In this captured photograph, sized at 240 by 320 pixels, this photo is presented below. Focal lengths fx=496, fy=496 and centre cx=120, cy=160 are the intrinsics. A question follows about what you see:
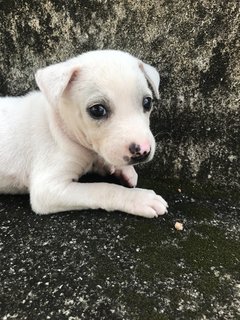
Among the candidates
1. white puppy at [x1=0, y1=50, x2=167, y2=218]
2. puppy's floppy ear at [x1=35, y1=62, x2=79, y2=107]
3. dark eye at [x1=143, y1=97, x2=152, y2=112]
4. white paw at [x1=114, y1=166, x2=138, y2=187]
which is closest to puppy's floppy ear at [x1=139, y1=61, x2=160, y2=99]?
white puppy at [x1=0, y1=50, x2=167, y2=218]

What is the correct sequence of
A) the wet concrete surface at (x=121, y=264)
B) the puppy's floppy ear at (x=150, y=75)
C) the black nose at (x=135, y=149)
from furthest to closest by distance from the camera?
1. the puppy's floppy ear at (x=150, y=75)
2. the black nose at (x=135, y=149)
3. the wet concrete surface at (x=121, y=264)

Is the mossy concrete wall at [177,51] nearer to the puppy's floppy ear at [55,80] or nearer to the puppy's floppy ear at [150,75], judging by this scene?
the puppy's floppy ear at [150,75]

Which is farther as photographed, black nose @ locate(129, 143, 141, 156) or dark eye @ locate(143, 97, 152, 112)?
dark eye @ locate(143, 97, 152, 112)

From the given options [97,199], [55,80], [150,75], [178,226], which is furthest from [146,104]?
[178,226]

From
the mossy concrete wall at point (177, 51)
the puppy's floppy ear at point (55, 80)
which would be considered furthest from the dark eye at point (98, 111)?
the mossy concrete wall at point (177, 51)

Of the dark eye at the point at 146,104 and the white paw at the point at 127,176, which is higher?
the dark eye at the point at 146,104

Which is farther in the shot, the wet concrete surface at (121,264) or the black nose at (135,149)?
the black nose at (135,149)

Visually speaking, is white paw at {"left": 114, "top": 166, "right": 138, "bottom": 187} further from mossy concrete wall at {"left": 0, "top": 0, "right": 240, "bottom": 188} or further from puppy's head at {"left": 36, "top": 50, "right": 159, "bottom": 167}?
puppy's head at {"left": 36, "top": 50, "right": 159, "bottom": 167}
